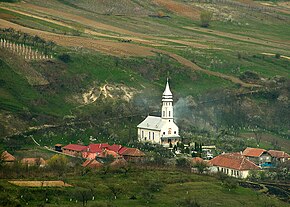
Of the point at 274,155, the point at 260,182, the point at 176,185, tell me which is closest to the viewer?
the point at 176,185

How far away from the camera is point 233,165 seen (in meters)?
137

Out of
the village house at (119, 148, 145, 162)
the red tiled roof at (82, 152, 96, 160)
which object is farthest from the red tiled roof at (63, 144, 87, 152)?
the village house at (119, 148, 145, 162)

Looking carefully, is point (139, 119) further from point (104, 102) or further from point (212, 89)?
point (212, 89)

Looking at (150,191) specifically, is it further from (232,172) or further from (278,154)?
(278,154)

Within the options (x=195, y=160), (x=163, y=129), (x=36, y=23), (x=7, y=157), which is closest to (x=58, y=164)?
(x=7, y=157)

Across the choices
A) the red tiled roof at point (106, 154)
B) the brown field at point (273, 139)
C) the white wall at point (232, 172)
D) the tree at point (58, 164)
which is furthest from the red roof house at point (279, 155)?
the tree at point (58, 164)

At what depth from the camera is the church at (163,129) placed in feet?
489

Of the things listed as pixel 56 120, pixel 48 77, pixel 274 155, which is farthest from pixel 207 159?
pixel 48 77

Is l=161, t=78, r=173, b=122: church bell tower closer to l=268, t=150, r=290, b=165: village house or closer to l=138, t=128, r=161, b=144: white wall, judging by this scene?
l=138, t=128, r=161, b=144: white wall

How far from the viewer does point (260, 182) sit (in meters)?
133

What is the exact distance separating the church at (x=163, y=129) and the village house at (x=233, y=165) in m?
11.2

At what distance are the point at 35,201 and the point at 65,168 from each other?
16.1 meters

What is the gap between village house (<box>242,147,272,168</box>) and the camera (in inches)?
5605

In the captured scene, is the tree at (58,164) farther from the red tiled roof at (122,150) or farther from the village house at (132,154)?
the red tiled roof at (122,150)
